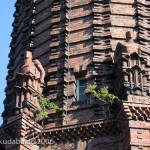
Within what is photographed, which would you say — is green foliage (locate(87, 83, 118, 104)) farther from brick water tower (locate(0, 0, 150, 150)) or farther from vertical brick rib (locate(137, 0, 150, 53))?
vertical brick rib (locate(137, 0, 150, 53))

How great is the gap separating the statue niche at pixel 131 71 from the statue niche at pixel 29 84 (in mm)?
2868

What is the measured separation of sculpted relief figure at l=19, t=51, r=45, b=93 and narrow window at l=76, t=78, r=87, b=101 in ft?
4.34

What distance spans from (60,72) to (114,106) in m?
3.00

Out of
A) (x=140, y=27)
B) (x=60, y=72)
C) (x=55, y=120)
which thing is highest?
(x=140, y=27)

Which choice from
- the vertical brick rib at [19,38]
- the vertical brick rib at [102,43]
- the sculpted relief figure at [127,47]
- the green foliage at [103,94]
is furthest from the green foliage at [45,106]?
the vertical brick rib at [19,38]

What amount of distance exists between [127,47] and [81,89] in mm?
2597

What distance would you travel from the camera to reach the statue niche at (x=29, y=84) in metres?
24.4

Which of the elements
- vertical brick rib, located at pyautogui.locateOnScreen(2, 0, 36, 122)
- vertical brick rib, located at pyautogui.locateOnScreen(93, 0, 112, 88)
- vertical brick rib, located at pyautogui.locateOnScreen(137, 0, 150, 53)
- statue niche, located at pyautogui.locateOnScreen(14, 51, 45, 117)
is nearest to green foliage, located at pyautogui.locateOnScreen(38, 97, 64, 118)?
statue niche, located at pyautogui.locateOnScreen(14, 51, 45, 117)

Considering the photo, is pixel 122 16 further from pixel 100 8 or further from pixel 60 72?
pixel 60 72

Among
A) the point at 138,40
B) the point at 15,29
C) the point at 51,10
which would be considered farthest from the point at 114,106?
the point at 15,29

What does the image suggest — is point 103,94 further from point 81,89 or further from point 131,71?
point 81,89

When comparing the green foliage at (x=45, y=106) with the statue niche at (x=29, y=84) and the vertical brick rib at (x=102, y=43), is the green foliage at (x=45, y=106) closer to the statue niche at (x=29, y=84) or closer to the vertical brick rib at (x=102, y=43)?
the statue niche at (x=29, y=84)

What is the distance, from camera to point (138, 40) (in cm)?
2692

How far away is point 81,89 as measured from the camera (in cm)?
2566
